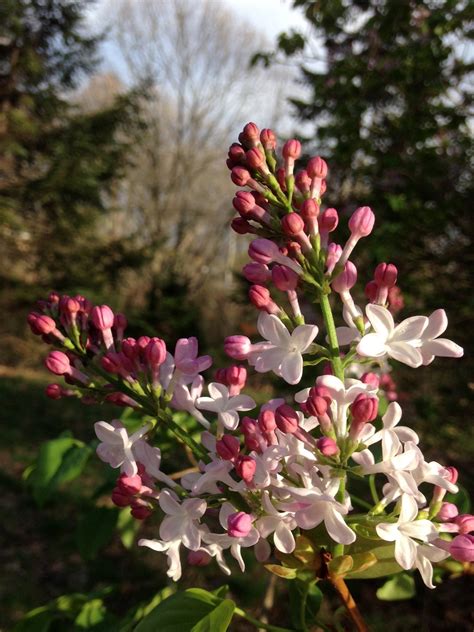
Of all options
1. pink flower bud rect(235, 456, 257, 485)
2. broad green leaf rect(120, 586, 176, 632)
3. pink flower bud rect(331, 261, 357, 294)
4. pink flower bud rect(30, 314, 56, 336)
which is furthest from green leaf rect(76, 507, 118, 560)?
pink flower bud rect(331, 261, 357, 294)

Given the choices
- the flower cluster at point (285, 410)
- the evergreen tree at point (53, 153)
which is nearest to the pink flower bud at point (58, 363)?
the flower cluster at point (285, 410)

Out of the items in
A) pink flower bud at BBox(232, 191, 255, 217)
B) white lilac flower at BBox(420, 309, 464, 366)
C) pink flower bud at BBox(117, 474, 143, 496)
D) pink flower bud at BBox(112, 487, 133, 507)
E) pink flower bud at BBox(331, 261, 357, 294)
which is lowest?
pink flower bud at BBox(112, 487, 133, 507)

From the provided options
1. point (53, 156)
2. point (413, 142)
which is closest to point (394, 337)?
point (413, 142)

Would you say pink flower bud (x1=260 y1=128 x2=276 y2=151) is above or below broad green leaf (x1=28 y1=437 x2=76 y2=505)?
above

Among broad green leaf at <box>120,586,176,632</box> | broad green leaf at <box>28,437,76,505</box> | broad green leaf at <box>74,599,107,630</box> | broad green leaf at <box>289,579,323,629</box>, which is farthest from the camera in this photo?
broad green leaf at <box>28,437,76,505</box>

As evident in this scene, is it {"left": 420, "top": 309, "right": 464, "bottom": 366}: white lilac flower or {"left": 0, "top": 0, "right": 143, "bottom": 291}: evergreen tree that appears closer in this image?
{"left": 420, "top": 309, "right": 464, "bottom": 366}: white lilac flower

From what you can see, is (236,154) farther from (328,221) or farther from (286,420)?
(286,420)

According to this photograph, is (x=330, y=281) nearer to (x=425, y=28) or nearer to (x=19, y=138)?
(x=425, y=28)

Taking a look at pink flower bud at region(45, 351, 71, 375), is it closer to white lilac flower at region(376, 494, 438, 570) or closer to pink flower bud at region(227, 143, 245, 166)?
pink flower bud at region(227, 143, 245, 166)

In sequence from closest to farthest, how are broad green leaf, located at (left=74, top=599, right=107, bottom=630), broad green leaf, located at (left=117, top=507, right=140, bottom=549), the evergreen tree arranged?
1. broad green leaf, located at (left=74, top=599, right=107, bottom=630)
2. broad green leaf, located at (left=117, top=507, right=140, bottom=549)
3. the evergreen tree
